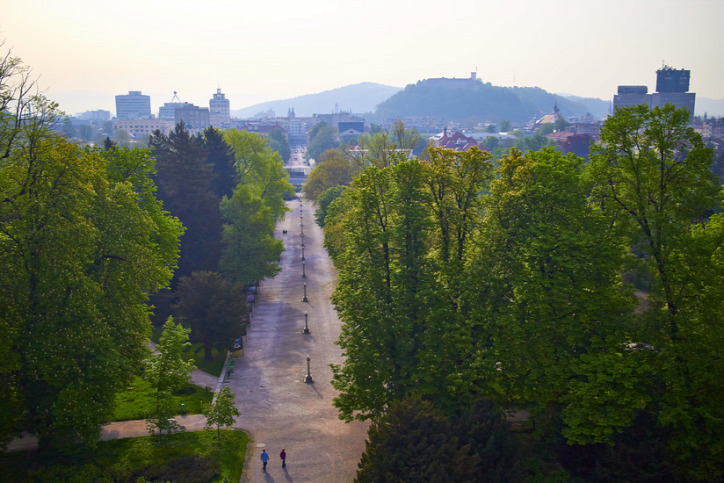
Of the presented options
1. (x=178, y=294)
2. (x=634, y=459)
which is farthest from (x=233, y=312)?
(x=634, y=459)

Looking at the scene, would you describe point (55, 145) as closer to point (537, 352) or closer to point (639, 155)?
point (537, 352)

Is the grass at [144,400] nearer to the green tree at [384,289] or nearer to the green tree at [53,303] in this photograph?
the green tree at [53,303]

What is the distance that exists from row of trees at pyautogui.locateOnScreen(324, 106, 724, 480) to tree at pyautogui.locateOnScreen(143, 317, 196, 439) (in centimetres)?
869

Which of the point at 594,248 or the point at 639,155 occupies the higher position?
the point at 639,155

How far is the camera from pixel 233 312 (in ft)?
151

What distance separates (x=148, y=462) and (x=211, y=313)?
16.1m

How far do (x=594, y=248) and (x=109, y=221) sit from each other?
24345mm

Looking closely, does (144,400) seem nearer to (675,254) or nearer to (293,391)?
(293,391)

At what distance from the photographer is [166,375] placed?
110 feet

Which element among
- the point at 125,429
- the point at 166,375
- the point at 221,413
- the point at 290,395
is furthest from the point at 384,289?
the point at 125,429

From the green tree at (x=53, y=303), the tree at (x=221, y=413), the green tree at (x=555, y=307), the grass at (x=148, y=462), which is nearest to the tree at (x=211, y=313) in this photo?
the grass at (x=148, y=462)

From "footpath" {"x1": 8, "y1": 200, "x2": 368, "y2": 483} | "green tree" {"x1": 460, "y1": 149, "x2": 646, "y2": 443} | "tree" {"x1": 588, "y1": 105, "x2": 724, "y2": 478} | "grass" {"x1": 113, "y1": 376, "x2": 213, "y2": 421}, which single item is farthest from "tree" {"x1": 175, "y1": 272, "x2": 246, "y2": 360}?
"tree" {"x1": 588, "y1": 105, "x2": 724, "y2": 478}

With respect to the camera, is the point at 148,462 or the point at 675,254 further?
the point at 148,462

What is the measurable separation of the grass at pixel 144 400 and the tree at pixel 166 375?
1809mm
